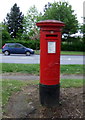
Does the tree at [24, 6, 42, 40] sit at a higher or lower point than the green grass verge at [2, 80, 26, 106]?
higher

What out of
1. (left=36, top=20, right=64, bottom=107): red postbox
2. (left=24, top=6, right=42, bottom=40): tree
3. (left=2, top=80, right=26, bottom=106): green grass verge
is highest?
(left=24, top=6, right=42, bottom=40): tree

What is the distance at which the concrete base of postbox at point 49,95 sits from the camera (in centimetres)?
402

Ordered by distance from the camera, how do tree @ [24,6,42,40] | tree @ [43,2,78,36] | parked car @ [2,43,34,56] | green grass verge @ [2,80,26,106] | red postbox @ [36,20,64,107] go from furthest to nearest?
tree @ [24,6,42,40], tree @ [43,2,78,36], parked car @ [2,43,34,56], green grass verge @ [2,80,26,106], red postbox @ [36,20,64,107]

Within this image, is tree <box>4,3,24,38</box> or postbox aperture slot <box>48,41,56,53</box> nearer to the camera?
postbox aperture slot <box>48,41,56,53</box>

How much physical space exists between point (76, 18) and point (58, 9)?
5092 mm

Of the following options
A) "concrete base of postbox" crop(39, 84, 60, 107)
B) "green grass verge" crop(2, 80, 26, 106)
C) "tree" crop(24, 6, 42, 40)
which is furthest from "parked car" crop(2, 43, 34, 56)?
"concrete base of postbox" crop(39, 84, 60, 107)

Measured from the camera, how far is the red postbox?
395cm

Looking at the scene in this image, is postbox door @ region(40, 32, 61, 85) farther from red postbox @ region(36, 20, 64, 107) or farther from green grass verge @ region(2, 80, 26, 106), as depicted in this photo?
green grass verge @ region(2, 80, 26, 106)

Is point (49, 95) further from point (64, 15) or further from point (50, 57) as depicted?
point (64, 15)

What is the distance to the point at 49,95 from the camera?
4.03 m

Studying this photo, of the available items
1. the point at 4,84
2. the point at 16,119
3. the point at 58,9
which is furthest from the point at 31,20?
the point at 16,119

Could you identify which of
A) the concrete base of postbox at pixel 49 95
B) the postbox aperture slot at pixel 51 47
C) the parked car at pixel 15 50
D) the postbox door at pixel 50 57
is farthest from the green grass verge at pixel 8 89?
the parked car at pixel 15 50

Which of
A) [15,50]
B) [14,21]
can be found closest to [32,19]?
[15,50]

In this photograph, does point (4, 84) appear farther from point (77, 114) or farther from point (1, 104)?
point (77, 114)
